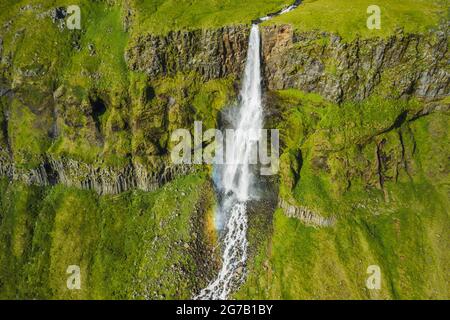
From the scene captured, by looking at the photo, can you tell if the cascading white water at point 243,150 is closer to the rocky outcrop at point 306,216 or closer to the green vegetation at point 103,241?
the green vegetation at point 103,241

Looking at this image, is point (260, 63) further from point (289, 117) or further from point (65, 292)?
point (65, 292)

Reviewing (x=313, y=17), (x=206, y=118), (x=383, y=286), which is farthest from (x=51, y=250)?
(x=313, y=17)

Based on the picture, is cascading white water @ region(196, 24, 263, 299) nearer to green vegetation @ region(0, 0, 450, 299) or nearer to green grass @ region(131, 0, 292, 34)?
green vegetation @ region(0, 0, 450, 299)

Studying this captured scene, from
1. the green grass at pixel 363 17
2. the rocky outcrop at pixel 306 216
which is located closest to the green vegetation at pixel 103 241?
the rocky outcrop at pixel 306 216

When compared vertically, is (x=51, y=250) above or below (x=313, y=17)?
below

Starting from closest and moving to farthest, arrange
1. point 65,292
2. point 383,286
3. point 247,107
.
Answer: point 383,286 < point 65,292 < point 247,107

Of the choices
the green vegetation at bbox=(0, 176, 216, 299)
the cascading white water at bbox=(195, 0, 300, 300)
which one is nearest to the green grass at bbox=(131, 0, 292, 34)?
the cascading white water at bbox=(195, 0, 300, 300)
